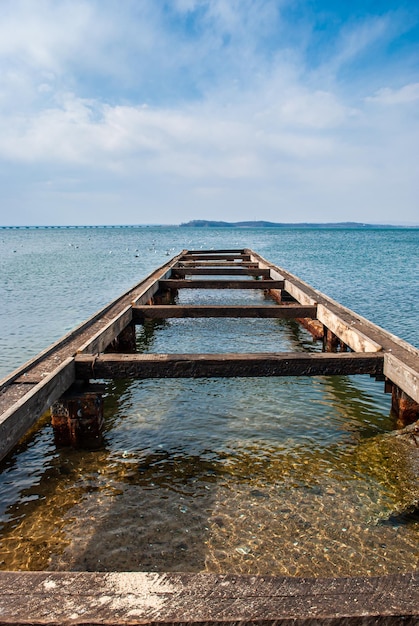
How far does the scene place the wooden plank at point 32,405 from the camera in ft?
11.4

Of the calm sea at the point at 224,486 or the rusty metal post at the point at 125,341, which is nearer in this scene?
the calm sea at the point at 224,486

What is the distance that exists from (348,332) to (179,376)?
296 cm

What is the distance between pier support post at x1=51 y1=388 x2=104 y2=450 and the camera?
501cm

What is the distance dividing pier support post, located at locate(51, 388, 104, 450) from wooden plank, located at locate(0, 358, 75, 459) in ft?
0.67

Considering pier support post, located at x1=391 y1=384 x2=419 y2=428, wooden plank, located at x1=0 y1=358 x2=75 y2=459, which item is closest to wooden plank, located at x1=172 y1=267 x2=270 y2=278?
pier support post, located at x1=391 y1=384 x2=419 y2=428

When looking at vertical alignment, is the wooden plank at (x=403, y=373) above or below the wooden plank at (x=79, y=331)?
below

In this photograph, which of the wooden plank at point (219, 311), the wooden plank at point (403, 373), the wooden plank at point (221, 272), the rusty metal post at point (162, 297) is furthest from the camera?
the wooden plank at point (221, 272)

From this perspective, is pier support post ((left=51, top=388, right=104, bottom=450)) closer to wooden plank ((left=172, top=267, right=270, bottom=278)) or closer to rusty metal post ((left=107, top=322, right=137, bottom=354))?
rusty metal post ((left=107, top=322, right=137, bottom=354))

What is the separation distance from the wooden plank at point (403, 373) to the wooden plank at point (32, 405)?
142 inches

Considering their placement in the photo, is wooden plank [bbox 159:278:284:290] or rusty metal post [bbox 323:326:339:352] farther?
wooden plank [bbox 159:278:284:290]

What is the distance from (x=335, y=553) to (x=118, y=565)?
66.2 inches

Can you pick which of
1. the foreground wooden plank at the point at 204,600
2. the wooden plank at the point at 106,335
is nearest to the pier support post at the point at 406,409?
the wooden plank at the point at 106,335

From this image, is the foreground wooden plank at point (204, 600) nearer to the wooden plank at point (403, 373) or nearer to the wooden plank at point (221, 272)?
the wooden plank at point (403, 373)

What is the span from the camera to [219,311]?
8.28 meters
